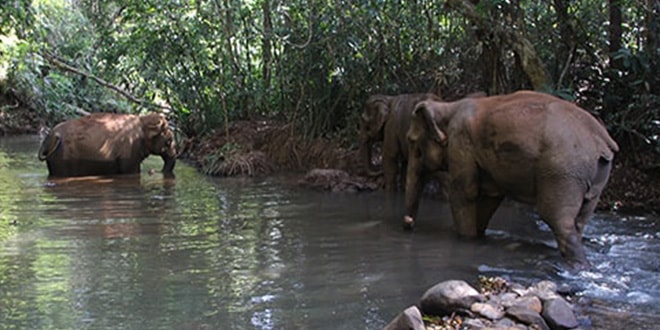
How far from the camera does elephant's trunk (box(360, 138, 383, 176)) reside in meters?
12.4

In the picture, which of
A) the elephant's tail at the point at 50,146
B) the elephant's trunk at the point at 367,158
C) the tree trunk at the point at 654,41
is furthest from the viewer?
the elephant's tail at the point at 50,146

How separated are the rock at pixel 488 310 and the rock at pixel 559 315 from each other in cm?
30

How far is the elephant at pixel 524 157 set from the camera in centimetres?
715

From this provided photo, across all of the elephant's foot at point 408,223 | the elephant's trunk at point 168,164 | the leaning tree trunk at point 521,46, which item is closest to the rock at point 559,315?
the elephant's foot at point 408,223

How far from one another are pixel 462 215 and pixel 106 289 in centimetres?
372

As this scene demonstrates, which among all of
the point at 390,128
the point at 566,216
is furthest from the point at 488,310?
the point at 390,128

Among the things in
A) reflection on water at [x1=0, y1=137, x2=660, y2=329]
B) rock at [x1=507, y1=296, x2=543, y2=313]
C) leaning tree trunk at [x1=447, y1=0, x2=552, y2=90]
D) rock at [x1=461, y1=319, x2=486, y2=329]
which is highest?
leaning tree trunk at [x1=447, y1=0, x2=552, y2=90]

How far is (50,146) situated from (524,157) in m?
9.21

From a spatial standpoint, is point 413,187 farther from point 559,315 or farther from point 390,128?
point 559,315

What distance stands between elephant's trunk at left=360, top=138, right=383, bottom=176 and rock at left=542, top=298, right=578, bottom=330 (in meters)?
6.90

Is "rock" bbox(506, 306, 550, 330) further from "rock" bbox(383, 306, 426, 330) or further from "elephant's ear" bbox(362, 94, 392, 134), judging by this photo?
"elephant's ear" bbox(362, 94, 392, 134)

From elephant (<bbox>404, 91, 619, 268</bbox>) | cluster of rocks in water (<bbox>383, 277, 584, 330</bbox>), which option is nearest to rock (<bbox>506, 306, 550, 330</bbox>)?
cluster of rocks in water (<bbox>383, 277, 584, 330</bbox>)

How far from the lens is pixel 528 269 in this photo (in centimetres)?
707

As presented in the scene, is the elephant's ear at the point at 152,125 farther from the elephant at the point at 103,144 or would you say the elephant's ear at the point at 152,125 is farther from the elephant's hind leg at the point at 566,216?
the elephant's hind leg at the point at 566,216
